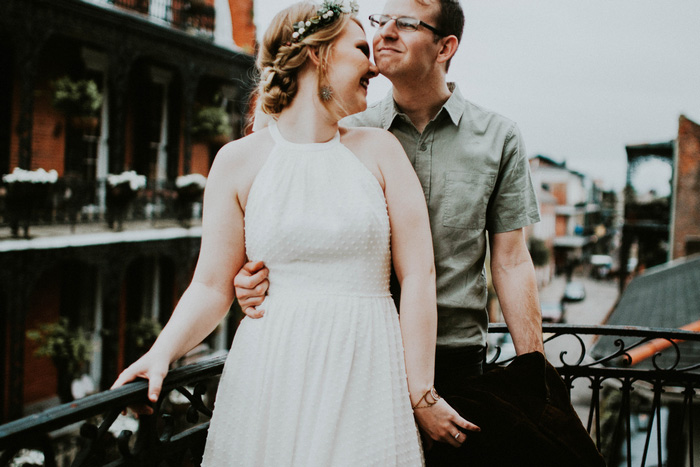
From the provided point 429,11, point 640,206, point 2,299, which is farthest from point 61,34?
point 640,206

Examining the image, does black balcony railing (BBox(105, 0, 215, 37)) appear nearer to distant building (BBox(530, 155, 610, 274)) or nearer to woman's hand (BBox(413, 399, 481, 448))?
woman's hand (BBox(413, 399, 481, 448))

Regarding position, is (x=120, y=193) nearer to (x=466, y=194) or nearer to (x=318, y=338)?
(x=466, y=194)

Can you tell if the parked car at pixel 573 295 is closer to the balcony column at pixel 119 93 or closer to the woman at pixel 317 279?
the balcony column at pixel 119 93

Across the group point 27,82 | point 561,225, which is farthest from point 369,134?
point 561,225

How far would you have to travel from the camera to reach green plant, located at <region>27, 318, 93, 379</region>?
352 inches

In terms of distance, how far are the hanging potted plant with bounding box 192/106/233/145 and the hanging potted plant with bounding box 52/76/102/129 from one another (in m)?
2.98

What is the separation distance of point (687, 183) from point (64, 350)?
20.7m

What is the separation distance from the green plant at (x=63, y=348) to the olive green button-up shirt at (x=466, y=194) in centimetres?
856

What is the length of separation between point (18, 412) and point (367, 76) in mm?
9075

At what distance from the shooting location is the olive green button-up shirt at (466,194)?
2.00 meters

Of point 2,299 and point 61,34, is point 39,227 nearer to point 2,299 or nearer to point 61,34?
point 2,299

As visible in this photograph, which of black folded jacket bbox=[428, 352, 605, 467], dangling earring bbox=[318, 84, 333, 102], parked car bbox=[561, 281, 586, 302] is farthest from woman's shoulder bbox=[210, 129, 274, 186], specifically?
parked car bbox=[561, 281, 586, 302]

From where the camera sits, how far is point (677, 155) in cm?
2073

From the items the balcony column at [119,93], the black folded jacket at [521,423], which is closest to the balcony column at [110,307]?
the balcony column at [119,93]
